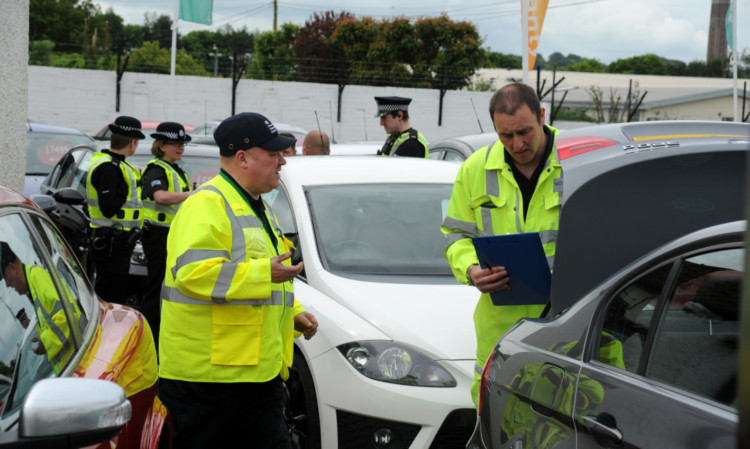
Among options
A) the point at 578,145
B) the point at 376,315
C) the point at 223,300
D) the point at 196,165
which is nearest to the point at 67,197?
the point at 196,165

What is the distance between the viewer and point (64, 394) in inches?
71.8

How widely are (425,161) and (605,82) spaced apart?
5357 cm

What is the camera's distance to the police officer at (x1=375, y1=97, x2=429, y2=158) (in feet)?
28.1

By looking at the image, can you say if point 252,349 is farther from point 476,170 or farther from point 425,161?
point 425,161

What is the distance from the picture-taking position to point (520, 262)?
3697mm

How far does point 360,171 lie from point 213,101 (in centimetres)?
2226

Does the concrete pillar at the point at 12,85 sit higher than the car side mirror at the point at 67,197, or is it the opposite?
the concrete pillar at the point at 12,85

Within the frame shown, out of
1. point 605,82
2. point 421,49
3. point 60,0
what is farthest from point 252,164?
point 60,0

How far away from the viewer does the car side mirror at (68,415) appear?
177cm

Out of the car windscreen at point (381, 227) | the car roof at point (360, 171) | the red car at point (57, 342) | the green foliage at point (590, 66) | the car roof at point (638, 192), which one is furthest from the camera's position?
the green foliage at point (590, 66)

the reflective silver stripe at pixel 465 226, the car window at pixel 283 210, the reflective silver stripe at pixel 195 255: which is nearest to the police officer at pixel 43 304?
the reflective silver stripe at pixel 195 255

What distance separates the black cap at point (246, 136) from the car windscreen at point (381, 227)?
4.94 feet

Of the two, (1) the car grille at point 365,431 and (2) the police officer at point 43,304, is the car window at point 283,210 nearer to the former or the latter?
(1) the car grille at point 365,431

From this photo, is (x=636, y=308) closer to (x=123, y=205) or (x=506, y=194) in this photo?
(x=506, y=194)
